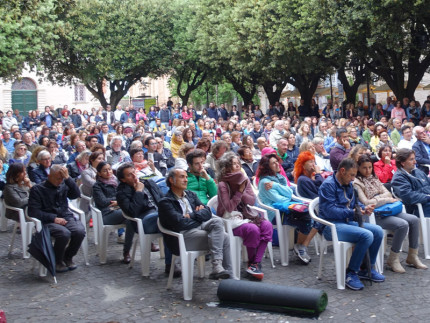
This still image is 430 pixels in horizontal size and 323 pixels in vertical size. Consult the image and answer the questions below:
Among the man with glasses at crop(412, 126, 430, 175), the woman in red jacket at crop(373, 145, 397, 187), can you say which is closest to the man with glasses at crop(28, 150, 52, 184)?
the woman in red jacket at crop(373, 145, 397, 187)

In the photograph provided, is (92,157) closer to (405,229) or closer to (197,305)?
(197,305)

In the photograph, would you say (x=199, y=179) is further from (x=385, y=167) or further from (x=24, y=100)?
(x=24, y=100)

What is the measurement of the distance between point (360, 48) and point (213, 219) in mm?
15439

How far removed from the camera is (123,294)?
21.3 feet

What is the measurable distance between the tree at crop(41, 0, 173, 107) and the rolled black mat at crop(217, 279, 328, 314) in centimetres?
2708

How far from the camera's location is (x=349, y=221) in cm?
670

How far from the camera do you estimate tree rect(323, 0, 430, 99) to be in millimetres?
17547

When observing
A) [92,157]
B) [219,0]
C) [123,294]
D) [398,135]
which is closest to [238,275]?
[123,294]

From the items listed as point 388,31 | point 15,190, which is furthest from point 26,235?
point 388,31

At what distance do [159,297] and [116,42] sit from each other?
28.0 m

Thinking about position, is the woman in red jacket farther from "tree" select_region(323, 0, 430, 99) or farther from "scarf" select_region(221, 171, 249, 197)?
"tree" select_region(323, 0, 430, 99)

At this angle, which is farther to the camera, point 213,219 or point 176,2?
point 176,2

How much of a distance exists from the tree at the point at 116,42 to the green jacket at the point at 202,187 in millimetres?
25209

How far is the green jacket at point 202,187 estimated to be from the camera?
7.57 meters
